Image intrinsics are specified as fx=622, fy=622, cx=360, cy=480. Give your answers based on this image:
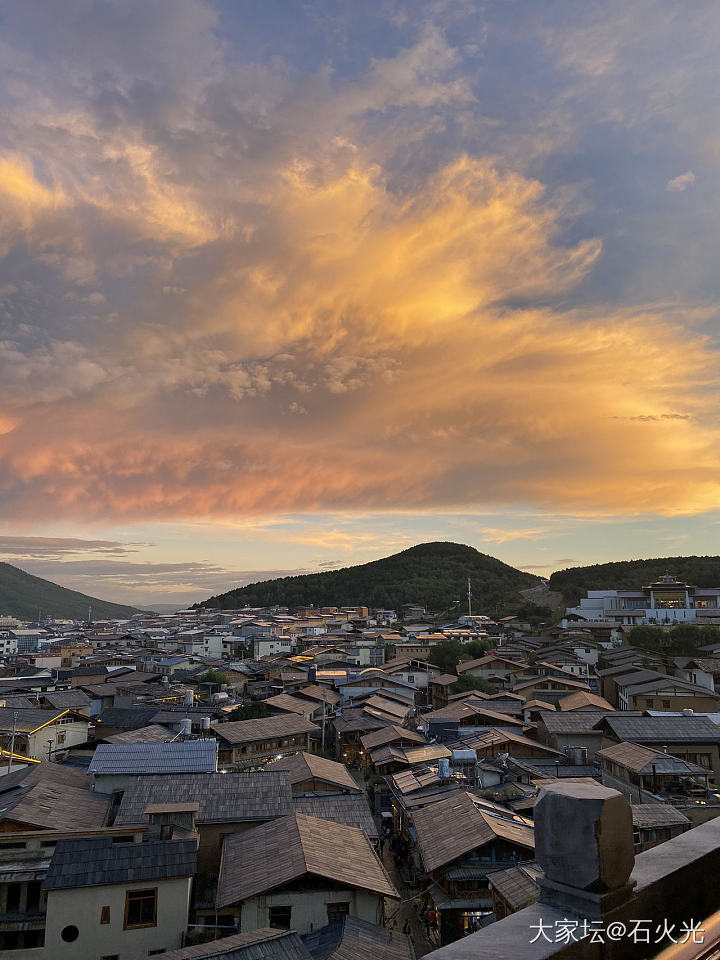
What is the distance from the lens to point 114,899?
14.3m

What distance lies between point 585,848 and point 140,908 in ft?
52.4

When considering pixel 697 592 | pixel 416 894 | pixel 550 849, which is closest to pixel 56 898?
pixel 416 894

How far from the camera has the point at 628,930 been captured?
2562 millimetres

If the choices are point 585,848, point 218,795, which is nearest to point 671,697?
point 218,795

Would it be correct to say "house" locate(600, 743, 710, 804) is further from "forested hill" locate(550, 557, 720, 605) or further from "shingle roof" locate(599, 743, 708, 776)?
"forested hill" locate(550, 557, 720, 605)

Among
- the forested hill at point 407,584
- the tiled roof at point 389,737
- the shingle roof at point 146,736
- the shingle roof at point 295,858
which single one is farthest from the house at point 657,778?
the forested hill at point 407,584

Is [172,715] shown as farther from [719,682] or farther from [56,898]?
[719,682]

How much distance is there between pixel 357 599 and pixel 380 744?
115522 millimetres

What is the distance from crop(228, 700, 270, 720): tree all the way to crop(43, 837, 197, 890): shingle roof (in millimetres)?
24860

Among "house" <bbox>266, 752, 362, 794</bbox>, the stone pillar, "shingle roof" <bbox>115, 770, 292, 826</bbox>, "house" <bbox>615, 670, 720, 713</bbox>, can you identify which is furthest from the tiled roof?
the stone pillar

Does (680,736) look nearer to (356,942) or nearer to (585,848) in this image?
(356,942)

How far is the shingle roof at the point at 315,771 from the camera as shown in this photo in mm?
24609

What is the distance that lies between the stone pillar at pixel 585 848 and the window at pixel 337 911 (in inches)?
611

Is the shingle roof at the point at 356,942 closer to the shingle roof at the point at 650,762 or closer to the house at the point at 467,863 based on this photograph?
the house at the point at 467,863
